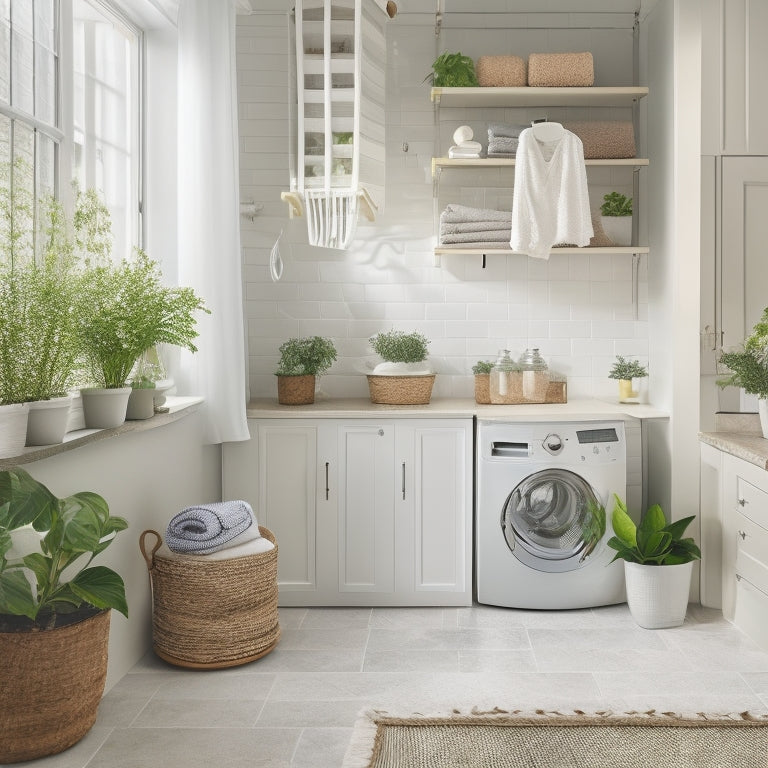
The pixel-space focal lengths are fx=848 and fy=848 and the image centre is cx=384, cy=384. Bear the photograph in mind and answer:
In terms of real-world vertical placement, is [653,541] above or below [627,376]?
below

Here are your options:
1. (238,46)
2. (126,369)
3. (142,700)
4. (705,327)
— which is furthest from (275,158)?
(142,700)

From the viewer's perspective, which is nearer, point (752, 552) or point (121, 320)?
point (121, 320)

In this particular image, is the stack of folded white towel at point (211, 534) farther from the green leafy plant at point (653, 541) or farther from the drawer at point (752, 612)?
the drawer at point (752, 612)

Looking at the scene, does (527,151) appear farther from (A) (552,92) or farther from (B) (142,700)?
(B) (142,700)

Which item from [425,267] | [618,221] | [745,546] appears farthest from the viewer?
[425,267]

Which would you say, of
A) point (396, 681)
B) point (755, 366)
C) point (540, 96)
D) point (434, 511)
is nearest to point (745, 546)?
point (755, 366)

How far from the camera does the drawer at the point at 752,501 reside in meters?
3.10

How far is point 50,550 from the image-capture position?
213 cm

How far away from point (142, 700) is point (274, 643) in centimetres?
56

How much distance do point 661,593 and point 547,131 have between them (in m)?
2.00

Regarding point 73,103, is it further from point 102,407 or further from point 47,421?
point 47,421

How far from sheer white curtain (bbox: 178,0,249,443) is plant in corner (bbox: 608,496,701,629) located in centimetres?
164

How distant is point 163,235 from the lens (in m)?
3.53

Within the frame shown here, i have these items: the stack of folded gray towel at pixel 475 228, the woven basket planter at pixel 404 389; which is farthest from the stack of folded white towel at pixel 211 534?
the stack of folded gray towel at pixel 475 228
